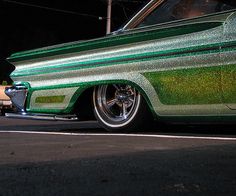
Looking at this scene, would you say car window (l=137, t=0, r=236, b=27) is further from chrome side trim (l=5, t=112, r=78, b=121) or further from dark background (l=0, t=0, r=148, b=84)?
dark background (l=0, t=0, r=148, b=84)

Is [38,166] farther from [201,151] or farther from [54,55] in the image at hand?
[54,55]

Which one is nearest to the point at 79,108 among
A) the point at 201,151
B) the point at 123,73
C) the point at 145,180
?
the point at 123,73

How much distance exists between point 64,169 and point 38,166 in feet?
0.78

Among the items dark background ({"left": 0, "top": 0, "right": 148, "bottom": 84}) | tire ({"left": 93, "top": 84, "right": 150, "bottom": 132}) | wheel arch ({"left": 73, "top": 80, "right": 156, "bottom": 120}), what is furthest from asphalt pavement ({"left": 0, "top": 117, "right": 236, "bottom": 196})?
dark background ({"left": 0, "top": 0, "right": 148, "bottom": 84})

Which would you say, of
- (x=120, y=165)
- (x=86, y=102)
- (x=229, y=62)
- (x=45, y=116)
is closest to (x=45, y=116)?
(x=45, y=116)

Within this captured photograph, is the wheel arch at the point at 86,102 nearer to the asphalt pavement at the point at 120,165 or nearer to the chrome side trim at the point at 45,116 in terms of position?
the chrome side trim at the point at 45,116

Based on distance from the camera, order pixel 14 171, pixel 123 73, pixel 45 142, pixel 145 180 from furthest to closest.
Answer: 1. pixel 123 73
2. pixel 45 142
3. pixel 14 171
4. pixel 145 180

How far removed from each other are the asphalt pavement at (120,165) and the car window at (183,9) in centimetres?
125

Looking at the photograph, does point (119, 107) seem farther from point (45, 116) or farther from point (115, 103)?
point (45, 116)

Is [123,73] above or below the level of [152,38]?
below

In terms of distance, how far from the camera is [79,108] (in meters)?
6.43

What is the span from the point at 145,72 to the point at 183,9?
828 mm

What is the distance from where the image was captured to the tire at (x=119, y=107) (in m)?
5.97

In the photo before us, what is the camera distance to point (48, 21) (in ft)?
130
